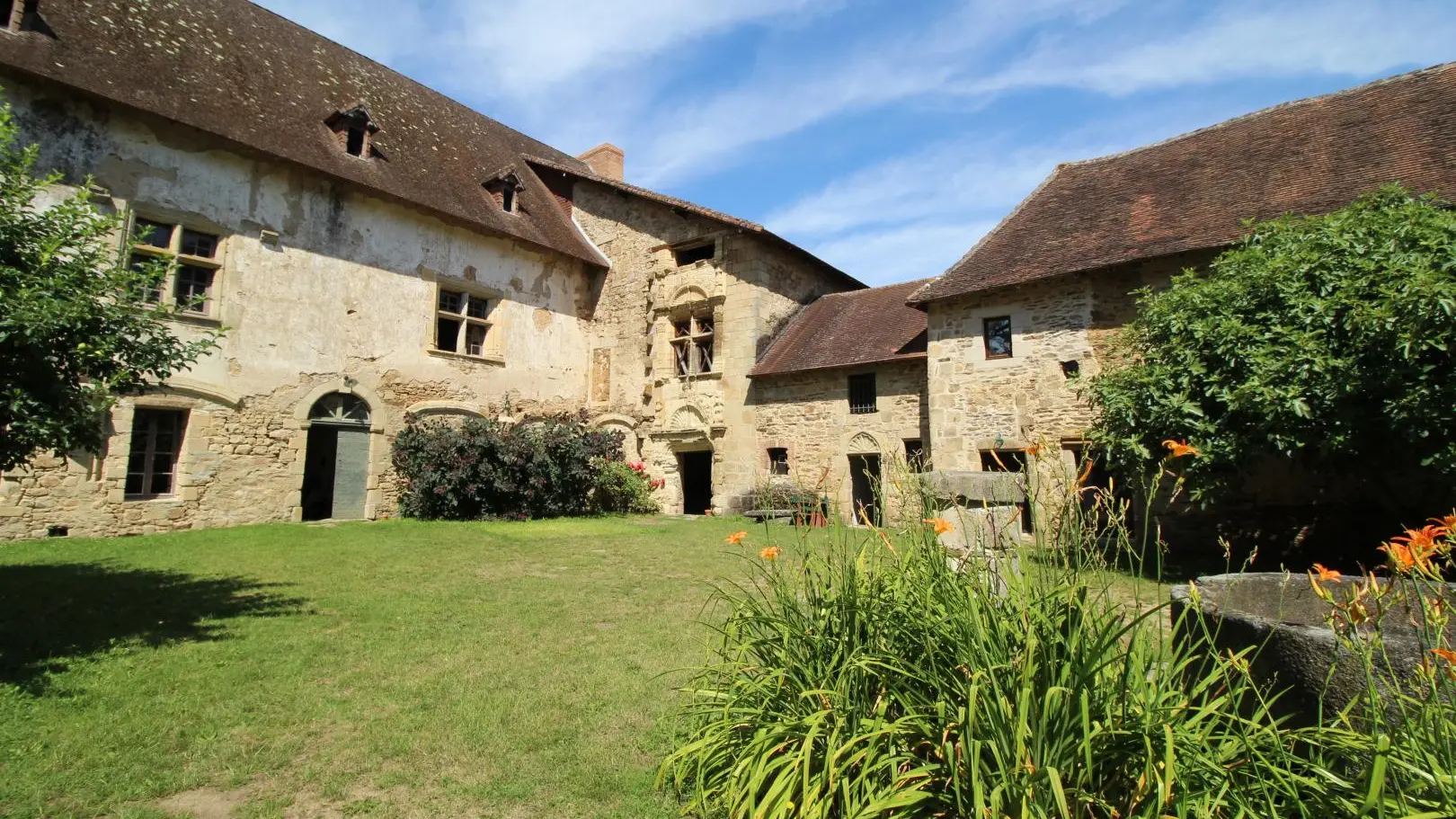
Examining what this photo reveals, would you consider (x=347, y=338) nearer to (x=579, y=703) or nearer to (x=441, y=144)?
(x=441, y=144)

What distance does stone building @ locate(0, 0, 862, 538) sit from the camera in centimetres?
1114

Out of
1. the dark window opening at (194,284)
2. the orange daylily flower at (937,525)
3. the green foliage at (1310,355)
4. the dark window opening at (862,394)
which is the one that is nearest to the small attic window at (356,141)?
the dark window opening at (194,284)

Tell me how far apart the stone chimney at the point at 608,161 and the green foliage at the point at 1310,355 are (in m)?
17.7

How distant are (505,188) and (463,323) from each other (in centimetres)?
370

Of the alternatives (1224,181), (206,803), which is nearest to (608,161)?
(1224,181)

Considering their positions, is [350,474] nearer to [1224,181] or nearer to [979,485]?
[979,485]

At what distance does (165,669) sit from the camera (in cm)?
460

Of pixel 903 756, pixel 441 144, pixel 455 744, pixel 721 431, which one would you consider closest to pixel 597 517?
pixel 721 431

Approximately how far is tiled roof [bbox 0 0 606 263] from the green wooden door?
16.1ft

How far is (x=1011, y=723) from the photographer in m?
2.21

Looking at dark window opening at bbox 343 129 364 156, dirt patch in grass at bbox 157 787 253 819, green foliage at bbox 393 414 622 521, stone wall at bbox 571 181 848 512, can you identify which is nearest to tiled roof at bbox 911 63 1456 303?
stone wall at bbox 571 181 848 512

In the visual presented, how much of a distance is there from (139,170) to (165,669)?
1048 cm

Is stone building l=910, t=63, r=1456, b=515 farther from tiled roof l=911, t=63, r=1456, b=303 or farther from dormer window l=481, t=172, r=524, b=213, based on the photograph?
dormer window l=481, t=172, r=524, b=213

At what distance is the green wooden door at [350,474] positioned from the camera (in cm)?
1390
